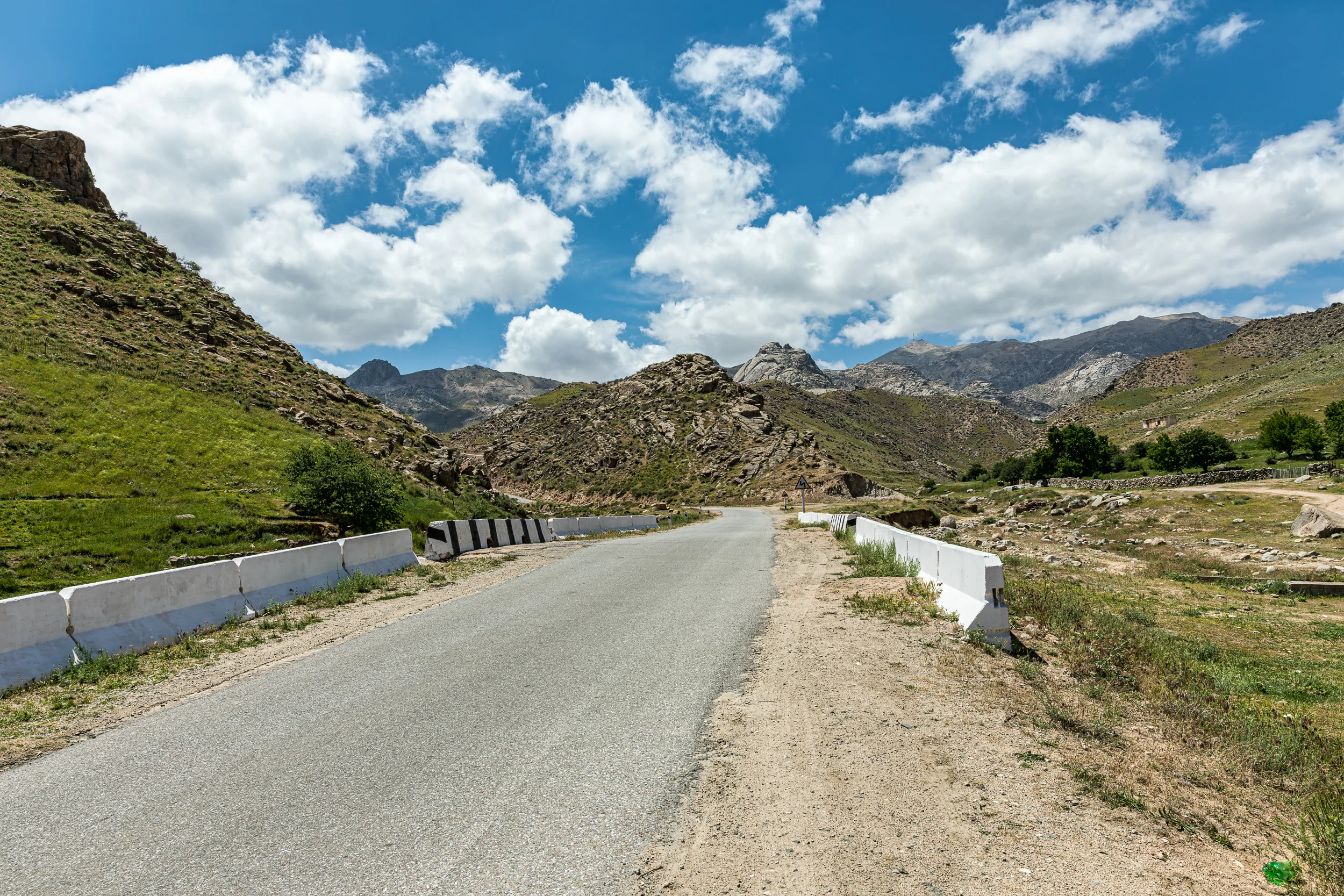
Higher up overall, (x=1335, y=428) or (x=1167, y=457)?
(x=1335, y=428)

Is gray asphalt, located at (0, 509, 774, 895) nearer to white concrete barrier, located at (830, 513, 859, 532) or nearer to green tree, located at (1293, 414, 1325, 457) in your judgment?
white concrete barrier, located at (830, 513, 859, 532)

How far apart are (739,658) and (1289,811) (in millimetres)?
4539

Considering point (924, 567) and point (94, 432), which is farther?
Answer: point (94, 432)

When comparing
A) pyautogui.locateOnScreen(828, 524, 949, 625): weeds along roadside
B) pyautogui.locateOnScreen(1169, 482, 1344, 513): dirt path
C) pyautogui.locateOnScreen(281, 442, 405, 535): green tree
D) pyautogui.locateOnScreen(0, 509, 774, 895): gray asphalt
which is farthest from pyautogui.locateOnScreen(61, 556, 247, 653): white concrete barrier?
pyautogui.locateOnScreen(1169, 482, 1344, 513): dirt path

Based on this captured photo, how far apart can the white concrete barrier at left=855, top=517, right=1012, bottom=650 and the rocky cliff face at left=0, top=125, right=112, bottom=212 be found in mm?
51325

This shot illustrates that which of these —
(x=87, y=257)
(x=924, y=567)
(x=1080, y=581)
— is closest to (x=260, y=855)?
(x=924, y=567)

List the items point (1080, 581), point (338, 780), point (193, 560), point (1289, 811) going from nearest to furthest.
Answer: point (1289, 811) → point (338, 780) → point (193, 560) → point (1080, 581)

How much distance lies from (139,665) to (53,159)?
48730 millimetres

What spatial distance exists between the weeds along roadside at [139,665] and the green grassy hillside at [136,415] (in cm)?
439

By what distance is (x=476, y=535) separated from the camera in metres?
19.9

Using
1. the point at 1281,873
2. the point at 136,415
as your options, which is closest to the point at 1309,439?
the point at 1281,873

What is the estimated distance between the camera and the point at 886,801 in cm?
391

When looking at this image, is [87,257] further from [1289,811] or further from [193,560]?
[1289,811]

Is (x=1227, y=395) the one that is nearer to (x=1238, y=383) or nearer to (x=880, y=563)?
(x=1238, y=383)
